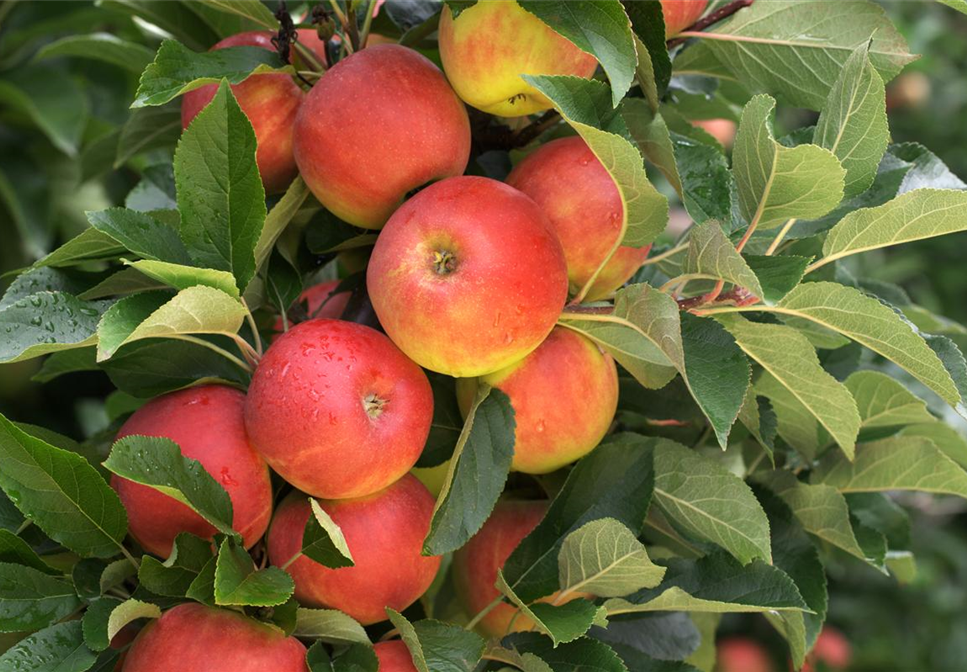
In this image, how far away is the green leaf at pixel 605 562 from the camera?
589 mm

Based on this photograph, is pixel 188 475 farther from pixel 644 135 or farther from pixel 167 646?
pixel 644 135

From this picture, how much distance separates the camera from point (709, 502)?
2.15 feet

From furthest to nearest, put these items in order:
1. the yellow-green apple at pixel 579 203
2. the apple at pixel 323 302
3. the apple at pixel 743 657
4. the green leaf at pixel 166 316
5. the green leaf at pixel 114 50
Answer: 1. the apple at pixel 743 657
2. the green leaf at pixel 114 50
3. the apple at pixel 323 302
4. the yellow-green apple at pixel 579 203
5. the green leaf at pixel 166 316

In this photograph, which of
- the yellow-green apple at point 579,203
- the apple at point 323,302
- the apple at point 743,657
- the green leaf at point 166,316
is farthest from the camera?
the apple at point 743,657

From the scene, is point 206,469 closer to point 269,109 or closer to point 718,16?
point 269,109

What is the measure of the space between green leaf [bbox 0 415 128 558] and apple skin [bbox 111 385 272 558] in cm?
2

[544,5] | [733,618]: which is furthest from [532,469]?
[733,618]

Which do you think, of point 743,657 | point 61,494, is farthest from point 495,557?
point 743,657

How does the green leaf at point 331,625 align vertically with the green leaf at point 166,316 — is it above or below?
below

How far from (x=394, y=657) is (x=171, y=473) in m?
0.18

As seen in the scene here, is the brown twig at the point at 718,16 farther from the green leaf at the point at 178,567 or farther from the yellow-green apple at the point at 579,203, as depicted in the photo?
the green leaf at the point at 178,567

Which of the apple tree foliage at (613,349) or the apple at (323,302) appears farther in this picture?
the apple at (323,302)

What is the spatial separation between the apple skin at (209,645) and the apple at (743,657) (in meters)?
1.55

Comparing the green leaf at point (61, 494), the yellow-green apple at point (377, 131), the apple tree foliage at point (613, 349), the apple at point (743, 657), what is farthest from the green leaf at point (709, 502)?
the apple at point (743, 657)
